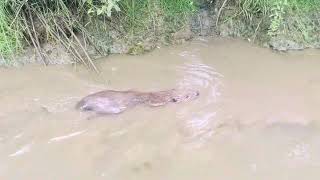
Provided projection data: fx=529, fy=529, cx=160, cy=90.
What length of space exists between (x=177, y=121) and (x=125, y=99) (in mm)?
500

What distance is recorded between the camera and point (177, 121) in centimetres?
438

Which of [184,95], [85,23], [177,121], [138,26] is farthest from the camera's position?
[138,26]

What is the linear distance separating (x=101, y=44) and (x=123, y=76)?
567mm

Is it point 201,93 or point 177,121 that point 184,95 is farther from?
point 177,121

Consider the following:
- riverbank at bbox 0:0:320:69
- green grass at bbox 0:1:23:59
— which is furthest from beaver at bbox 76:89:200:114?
green grass at bbox 0:1:23:59

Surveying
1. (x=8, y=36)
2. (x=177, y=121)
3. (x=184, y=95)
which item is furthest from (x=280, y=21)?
(x=8, y=36)

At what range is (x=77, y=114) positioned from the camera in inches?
175

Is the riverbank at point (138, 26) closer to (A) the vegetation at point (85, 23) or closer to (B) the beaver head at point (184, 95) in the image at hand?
(A) the vegetation at point (85, 23)

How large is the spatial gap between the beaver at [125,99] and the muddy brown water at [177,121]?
73 millimetres

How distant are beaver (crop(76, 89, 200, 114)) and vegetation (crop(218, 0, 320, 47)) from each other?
1260 mm

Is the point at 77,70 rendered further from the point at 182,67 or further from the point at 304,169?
the point at 304,169

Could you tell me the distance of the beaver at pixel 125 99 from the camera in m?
4.45

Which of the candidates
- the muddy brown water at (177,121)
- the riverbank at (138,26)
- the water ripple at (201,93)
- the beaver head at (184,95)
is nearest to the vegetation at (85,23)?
→ the riverbank at (138,26)

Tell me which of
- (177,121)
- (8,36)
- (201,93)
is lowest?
(177,121)
